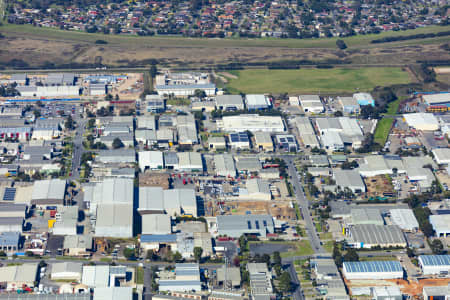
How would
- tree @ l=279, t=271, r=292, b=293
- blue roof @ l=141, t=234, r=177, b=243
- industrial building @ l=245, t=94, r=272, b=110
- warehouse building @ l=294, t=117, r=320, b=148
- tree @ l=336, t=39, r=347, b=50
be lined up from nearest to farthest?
tree @ l=279, t=271, r=292, b=293 < blue roof @ l=141, t=234, r=177, b=243 < warehouse building @ l=294, t=117, r=320, b=148 < industrial building @ l=245, t=94, r=272, b=110 < tree @ l=336, t=39, r=347, b=50

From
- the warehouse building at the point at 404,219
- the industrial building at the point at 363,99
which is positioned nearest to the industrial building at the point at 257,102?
the industrial building at the point at 363,99

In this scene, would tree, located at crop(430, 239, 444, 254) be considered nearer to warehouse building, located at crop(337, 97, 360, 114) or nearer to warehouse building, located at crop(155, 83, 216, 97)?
warehouse building, located at crop(337, 97, 360, 114)

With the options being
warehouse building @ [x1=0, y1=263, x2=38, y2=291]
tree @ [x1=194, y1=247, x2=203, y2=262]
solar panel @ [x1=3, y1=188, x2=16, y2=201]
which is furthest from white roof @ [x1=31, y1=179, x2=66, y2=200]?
tree @ [x1=194, y1=247, x2=203, y2=262]

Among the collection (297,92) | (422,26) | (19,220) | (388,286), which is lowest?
(388,286)

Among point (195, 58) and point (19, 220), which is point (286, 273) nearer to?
point (19, 220)

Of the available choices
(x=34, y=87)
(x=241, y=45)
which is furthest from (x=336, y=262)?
(x=241, y=45)

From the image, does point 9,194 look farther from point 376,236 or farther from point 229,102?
point 376,236

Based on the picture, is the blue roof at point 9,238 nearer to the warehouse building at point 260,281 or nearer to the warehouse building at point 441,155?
the warehouse building at point 260,281
